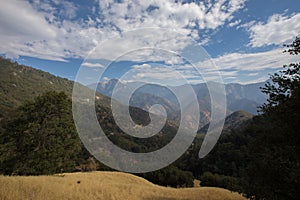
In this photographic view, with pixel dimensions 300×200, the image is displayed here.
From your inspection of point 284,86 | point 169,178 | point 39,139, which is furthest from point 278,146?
point 169,178

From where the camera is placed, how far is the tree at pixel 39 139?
949 inches

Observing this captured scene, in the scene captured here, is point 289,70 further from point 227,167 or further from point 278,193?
point 227,167

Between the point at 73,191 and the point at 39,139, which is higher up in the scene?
the point at 39,139

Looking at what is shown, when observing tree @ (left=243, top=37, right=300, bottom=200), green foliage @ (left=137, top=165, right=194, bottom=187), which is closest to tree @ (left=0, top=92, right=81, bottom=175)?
tree @ (left=243, top=37, right=300, bottom=200)

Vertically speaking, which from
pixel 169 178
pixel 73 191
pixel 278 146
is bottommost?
pixel 169 178

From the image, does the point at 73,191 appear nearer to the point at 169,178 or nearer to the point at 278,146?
the point at 278,146

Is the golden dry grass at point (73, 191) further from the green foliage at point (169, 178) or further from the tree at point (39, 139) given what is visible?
the green foliage at point (169, 178)

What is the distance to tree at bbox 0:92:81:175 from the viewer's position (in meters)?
24.1

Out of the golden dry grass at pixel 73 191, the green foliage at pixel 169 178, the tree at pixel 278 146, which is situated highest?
the tree at pixel 278 146

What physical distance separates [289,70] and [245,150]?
4805 mm

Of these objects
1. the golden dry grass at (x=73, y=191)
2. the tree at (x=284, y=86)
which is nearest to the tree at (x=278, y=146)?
the tree at (x=284, y=86)

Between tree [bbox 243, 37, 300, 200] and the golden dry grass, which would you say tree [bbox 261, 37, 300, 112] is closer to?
tree [bbox 243, 37, 300, 200]

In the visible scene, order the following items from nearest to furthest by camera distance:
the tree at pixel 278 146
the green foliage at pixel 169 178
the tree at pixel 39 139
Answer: the tree at pixel 278 146 → the tree at pixel 39 139 → the green foliage at pixel 169 178

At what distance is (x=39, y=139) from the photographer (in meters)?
25.3
